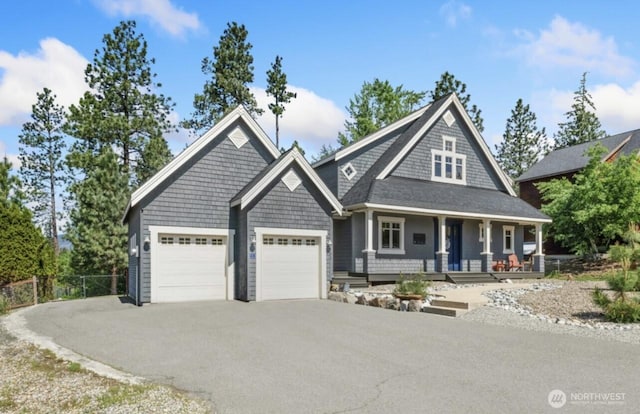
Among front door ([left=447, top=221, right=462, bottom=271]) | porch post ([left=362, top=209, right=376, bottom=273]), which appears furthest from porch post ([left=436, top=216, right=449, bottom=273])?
porch post ([left=362, top=209, right=376, bottom=273])

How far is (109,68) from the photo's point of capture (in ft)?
104

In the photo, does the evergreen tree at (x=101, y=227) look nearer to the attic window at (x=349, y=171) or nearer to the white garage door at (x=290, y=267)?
the attic window at (x=349, y=171)

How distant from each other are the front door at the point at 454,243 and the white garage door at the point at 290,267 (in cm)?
829

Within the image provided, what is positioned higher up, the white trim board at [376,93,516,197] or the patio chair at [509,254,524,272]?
the white trim board at [376,93,516,197]

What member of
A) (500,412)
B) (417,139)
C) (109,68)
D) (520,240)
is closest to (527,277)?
(520,240)

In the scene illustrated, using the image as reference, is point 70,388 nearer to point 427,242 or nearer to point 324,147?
point 427,242

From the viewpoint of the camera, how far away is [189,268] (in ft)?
50.3

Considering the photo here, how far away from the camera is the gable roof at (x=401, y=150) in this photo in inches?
797

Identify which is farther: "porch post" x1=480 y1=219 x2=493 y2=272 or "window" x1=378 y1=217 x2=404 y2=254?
"porch post" x1=480 y1=219 x2=493 y2=272

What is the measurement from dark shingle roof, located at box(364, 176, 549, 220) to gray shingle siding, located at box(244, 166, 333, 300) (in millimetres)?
2768

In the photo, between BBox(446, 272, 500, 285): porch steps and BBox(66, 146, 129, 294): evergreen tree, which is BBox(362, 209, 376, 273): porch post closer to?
BBox(446, 272, 500, 285): porch steps

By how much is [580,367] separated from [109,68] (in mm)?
32492

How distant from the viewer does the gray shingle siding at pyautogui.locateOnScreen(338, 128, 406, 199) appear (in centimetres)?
2150

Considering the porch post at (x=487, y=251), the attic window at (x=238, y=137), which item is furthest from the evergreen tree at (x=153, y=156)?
the porch post at (x=487, y=251)
